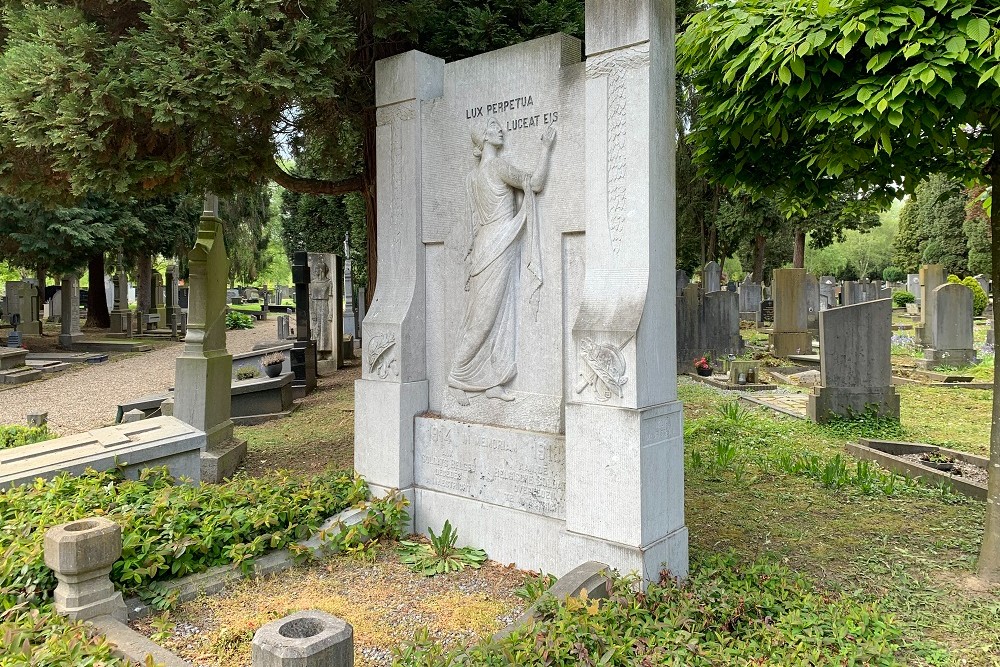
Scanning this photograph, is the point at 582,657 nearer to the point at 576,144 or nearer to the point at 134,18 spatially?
the point at 576,144

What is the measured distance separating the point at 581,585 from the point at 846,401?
6238mm

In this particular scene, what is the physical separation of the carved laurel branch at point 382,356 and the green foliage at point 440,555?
47.7 inches

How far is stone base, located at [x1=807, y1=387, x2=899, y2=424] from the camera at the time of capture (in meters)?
8.30

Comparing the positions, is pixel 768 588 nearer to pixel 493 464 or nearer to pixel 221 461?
pixel 493 464

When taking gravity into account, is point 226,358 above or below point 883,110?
below

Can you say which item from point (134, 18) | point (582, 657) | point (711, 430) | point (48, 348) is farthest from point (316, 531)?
point (48, 348)

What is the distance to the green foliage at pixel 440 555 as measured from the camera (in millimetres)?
4402

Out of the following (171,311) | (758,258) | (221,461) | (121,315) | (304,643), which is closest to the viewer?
(304,643)

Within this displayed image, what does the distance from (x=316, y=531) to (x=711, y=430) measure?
5022 millimetres

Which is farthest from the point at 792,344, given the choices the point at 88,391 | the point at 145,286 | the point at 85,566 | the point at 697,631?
the point at 145,286

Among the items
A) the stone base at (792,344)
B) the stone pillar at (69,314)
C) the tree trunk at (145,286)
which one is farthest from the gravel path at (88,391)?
the stone base at (792,344)

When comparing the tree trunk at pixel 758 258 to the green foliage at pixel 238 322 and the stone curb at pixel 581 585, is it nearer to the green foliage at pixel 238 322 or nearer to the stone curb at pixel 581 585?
the green foliage at pixel 238 322

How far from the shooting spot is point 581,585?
11.5ft

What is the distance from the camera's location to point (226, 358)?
7.29 m
